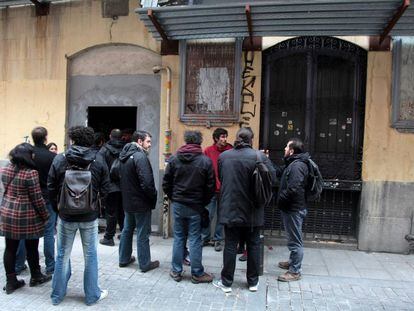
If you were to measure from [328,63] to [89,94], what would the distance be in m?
4.18

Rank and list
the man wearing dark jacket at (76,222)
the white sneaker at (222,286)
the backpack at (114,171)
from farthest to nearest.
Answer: the backpack at (114,171) → the white sneaker at (222,286) → the man wearing dark jacket at (76,222)

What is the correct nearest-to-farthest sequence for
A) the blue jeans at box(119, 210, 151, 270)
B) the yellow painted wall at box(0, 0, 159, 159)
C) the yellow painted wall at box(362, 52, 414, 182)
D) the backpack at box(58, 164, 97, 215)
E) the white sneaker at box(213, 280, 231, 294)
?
the backpack at box(58, 164, 97, 215) < the white sneaker at box(213, 280, 231, 294) < the blue jeans at box(119, 210, 151, 270) < the yellow painted wall at box(362, 52, 414, 182) < the yellow painted wall at box(0, 0, 159, 159)

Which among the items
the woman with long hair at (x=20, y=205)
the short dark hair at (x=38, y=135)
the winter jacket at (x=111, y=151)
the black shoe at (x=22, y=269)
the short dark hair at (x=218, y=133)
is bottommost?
the black shoe at (x=22, y=269)

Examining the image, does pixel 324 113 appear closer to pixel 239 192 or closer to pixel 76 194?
pixel 239 192

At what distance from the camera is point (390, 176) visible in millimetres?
6668

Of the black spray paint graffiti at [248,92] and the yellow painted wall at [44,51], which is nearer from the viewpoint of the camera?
the black spray paint graffiti at [248,92]

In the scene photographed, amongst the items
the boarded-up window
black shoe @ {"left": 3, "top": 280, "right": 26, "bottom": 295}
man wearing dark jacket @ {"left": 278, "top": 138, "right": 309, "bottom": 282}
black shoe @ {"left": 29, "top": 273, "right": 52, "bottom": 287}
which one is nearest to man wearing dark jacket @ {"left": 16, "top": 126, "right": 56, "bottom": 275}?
black shoe @ {"left": 29, "top": 273, "right": 52, "bottom": 287}

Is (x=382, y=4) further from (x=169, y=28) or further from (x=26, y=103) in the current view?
(x=26, y=103)

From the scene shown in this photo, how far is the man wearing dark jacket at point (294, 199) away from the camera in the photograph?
5199 mm

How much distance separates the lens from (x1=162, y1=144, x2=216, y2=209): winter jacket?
5.12 metres

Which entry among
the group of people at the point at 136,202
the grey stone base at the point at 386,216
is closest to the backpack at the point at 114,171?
the group of people at the point at 136,202

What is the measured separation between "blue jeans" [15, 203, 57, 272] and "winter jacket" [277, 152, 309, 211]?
9.14ft

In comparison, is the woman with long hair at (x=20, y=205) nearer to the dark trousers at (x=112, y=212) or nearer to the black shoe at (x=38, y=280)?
the black shoe at (x=38, y=280)

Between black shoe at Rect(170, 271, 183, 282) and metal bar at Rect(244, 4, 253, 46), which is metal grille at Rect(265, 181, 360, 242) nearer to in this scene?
black shoe at Rect(170, 271, 183, 282)
